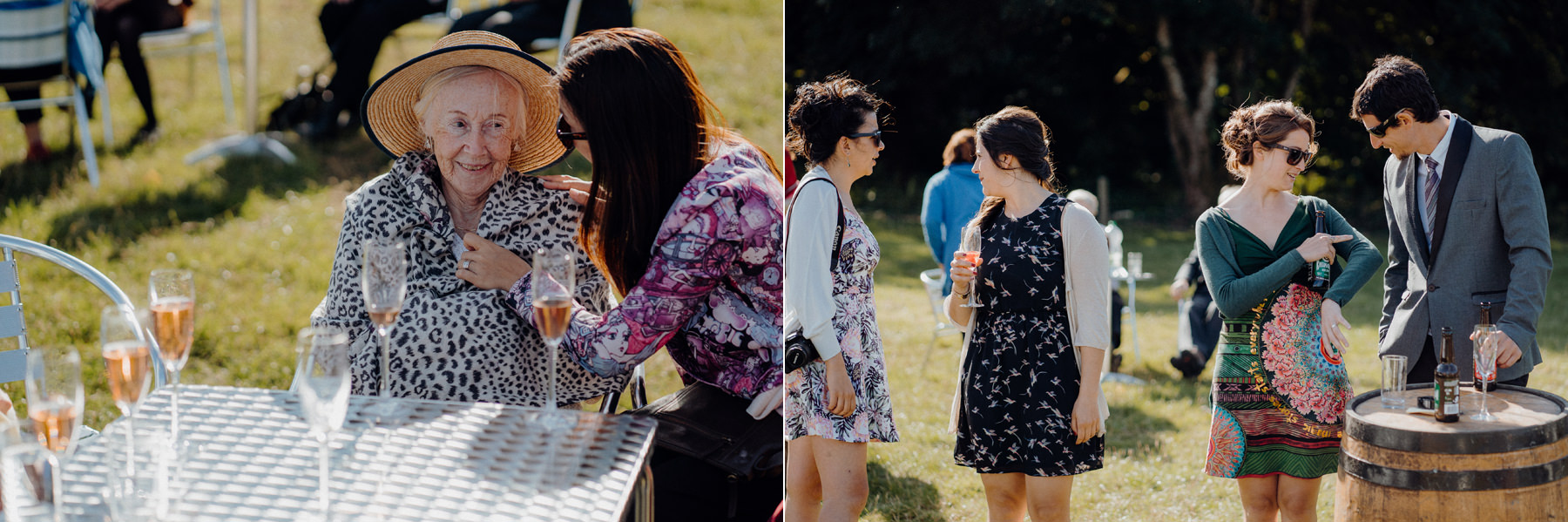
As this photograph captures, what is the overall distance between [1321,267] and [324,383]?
2226 millimetres

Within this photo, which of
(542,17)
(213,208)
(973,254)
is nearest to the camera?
(973,254)

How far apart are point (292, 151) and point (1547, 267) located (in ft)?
21.2

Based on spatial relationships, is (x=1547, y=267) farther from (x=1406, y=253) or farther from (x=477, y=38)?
(x=477, y=38)

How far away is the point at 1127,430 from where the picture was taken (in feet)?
15.7

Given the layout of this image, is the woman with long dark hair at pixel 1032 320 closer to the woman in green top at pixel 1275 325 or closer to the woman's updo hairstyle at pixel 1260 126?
the woman in green top at pixel 1275 325

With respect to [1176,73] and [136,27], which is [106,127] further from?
[1176,73]

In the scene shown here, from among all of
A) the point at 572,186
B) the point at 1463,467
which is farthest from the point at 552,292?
the point at 1463,467

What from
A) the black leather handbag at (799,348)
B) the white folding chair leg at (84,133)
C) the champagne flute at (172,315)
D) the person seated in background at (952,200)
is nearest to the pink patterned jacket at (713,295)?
the black leather handbag at (799,348)

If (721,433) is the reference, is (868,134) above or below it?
above

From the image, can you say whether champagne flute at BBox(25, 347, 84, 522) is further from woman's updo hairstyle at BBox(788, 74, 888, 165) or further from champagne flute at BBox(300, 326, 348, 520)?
woman's updo hairstyle at BBox(788, 74, 888, 165)

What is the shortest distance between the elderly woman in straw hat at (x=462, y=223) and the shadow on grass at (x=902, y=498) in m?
1.34

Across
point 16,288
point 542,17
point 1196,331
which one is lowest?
point 1196,331

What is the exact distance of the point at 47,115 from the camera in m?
7.55

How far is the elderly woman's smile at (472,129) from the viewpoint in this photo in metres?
2.68
